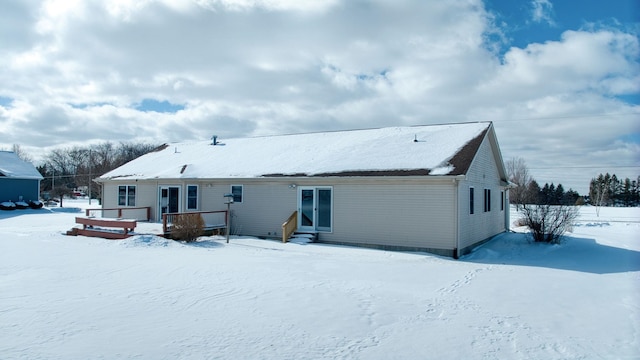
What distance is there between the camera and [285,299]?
842 centimetres

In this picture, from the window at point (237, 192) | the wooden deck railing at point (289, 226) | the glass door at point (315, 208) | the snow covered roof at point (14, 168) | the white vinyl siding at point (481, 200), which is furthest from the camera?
the snow covered roof at point (14, 168)

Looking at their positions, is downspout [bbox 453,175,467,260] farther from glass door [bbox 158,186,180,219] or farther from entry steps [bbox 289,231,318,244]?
glass door [bbox 158,186,180,219]

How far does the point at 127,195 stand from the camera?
23.5m

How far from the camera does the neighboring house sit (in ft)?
119

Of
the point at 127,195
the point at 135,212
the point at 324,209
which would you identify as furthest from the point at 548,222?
the point at 127,195

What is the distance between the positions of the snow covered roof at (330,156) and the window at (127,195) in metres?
0.65

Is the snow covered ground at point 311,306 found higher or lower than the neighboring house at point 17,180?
lower

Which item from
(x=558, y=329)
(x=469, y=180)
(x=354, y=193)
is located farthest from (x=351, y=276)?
(x=469, y=180)

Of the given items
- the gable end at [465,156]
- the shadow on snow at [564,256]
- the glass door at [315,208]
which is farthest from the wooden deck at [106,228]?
the shadow on snow at [564,256]

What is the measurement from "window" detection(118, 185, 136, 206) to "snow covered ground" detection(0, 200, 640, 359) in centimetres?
884

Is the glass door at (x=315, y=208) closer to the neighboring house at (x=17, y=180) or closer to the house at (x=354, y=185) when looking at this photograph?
the house at (x=354, y=185)

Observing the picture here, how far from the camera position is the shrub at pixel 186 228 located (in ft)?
55.2

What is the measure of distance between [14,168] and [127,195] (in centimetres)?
2147

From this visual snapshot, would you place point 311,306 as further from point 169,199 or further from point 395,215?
point 169,199
